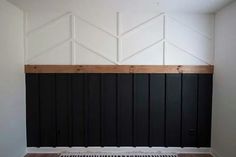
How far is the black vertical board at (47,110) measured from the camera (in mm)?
3559

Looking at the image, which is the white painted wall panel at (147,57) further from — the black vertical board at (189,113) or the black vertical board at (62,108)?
the black vertical board at (62,108)

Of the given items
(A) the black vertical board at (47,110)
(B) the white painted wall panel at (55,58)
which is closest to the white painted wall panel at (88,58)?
(B) the white painted wall panel at (55,58)

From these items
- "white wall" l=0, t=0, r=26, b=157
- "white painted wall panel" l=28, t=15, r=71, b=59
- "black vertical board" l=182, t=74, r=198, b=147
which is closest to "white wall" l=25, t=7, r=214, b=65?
"white painted wall panel" l=28, t=15, r=71, b=59

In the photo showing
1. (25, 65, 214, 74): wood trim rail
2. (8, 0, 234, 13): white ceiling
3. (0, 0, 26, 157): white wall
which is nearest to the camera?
(0, 0, 26, 157): white wall

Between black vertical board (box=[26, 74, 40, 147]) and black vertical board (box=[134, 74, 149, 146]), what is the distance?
1739 millimetres

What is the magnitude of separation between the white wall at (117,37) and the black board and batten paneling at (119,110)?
315 mm

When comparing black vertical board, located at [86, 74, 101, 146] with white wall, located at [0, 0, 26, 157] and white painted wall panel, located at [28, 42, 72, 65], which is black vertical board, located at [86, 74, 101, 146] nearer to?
white painted wall panel, located at [28, 42, 72, 65]

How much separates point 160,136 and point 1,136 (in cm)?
252

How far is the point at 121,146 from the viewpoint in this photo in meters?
3.61

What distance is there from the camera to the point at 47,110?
11.8ft

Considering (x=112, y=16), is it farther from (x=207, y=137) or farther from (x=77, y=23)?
(x=207, y=137)

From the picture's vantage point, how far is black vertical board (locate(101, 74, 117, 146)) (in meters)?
3.56

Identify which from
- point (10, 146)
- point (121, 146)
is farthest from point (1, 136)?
point (121, 146)

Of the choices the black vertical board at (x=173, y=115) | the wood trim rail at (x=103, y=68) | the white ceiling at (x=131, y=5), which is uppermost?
the white ceiling at (x=131, y=5)
